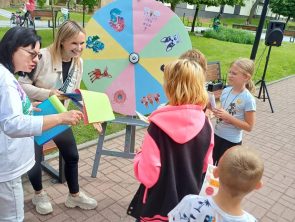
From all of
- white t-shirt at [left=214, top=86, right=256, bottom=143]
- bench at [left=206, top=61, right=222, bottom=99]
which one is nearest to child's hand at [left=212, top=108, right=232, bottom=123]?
white t-shirt at [left=214, top=86, right=256, bottom=143]

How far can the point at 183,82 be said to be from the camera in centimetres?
195

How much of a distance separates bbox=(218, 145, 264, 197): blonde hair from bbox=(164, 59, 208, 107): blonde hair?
1.87 feet

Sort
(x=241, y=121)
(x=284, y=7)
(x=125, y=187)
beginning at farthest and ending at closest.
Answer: (x=284, y=7) < (x=125, y=187) < (x=241, y=121)

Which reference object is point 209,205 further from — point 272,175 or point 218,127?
point 272,175

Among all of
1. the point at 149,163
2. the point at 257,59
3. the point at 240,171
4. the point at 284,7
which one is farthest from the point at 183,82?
the point at 284,7

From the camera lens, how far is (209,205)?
4.98 ft

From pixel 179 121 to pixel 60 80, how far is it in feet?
4.67

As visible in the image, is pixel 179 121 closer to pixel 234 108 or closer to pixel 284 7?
pixel 234 108

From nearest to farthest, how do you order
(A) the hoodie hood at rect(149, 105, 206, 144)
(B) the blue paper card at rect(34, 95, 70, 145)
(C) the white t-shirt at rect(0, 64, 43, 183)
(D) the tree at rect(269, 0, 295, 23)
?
(C) the white t-shirt at rect(0, 64, 43, 183) → (A) the hoodie hood at rect(149, 105, 206, 144) → (B) the blue paper card at rect(34, 95, 70, 145) → (D) the tree at rect(269, 0, 295, 23)

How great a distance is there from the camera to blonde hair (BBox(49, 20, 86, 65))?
2807 mm

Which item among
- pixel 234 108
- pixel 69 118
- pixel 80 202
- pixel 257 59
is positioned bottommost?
pixel 80 202

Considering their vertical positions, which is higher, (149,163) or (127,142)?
(149,163)

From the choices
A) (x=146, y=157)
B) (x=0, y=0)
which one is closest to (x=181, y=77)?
(x=146, y=157)

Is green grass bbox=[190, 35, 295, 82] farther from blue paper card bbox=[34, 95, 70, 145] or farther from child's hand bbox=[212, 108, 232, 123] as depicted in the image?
blue paper card bbox=[34, 95, 70, 145]
